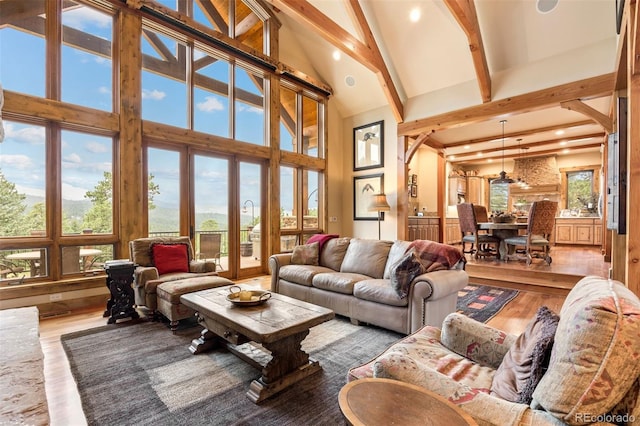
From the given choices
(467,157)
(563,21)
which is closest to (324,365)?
(563,21)

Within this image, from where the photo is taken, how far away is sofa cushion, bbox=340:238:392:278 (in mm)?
3586

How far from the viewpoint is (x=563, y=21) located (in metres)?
4.25

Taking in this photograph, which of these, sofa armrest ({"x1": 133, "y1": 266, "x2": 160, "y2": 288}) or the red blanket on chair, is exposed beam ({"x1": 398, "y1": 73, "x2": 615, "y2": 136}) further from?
sofa armrest ({"x1": 133, "y1": 266, "x2": 160, "y2": 288})

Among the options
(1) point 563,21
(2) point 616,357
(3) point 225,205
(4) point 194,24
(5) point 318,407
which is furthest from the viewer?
(3) point 225,205

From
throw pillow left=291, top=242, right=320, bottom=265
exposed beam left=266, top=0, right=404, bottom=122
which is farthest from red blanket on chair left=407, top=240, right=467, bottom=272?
exposed beam left=266, top=0, right=404, bottom=122

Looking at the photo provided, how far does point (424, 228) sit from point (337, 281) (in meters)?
4.81

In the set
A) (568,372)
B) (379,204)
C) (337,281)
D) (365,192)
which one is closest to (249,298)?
(337,281)

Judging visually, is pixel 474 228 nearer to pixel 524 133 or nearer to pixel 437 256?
pixel 524 133

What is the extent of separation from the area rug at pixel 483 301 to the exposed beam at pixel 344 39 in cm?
367

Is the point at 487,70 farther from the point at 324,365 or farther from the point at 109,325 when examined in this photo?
the point at 109,325

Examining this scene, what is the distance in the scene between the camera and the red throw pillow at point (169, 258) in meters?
3.66

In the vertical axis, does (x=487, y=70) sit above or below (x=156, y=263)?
above

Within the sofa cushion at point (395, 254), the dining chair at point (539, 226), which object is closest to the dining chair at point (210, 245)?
the sofa cushion at point (395, 254)

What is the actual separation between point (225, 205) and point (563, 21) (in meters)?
5.77
